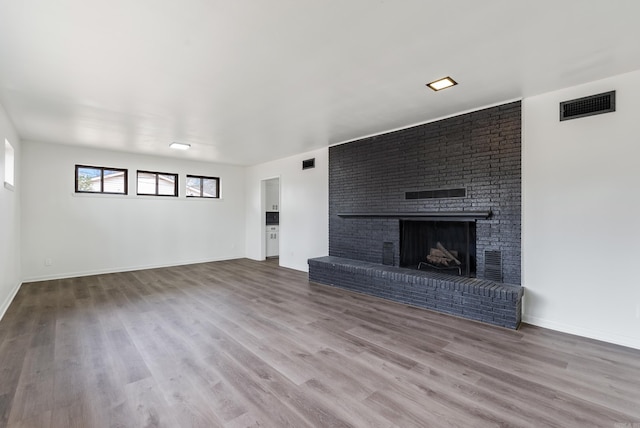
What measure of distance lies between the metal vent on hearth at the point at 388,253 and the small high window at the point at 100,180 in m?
5.51

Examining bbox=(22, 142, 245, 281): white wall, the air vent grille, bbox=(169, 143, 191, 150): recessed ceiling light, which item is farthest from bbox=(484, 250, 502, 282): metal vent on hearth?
bbox=(22, 142, 245, 281): white wall

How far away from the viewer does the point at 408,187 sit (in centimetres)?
444

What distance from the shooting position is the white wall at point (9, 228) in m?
3.56

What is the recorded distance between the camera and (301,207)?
634cm

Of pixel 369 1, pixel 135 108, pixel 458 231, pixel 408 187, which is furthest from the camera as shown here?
pixel 408 187

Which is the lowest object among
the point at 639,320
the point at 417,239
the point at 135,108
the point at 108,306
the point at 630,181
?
the point at 108,306

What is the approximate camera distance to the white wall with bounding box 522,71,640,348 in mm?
2709

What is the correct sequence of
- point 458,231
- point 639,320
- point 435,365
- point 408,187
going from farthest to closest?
point 408,187 < point 458,231 < point 639,320 < point 435,365

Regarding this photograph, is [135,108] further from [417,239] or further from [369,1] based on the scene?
[417,239]

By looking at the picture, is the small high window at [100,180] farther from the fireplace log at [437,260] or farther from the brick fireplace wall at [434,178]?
the fireplace log at [437,260]

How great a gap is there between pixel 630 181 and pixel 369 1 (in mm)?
2898

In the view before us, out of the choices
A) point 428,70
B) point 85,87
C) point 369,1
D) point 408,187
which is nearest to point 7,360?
point 85,87

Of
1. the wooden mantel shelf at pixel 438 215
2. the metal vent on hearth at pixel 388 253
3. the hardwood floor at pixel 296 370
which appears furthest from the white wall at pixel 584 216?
the metal vent on hearth at pixel 388 253

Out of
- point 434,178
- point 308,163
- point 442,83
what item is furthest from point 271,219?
point 442,83
